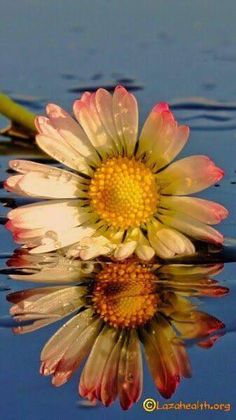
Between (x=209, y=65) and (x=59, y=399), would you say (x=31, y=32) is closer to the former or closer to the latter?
(x=209, y=65)

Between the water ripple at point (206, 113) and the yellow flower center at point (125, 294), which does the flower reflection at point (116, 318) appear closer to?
the yellow flower center at point (125, 294)

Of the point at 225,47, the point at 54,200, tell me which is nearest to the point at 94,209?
the point at 54,200

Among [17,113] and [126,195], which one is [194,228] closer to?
[126,195]

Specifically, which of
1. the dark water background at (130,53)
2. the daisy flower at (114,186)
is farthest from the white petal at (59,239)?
the dark water background at (130,53)

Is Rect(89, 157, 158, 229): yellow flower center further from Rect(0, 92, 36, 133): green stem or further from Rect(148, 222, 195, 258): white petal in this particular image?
Rect(0, 92, 36, 133): green stem

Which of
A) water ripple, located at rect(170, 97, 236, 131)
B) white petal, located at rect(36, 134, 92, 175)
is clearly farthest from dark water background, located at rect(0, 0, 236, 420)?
white petal, located at rect(36, 134, 92, 175)

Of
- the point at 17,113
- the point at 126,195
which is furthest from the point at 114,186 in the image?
the point at 17,113
